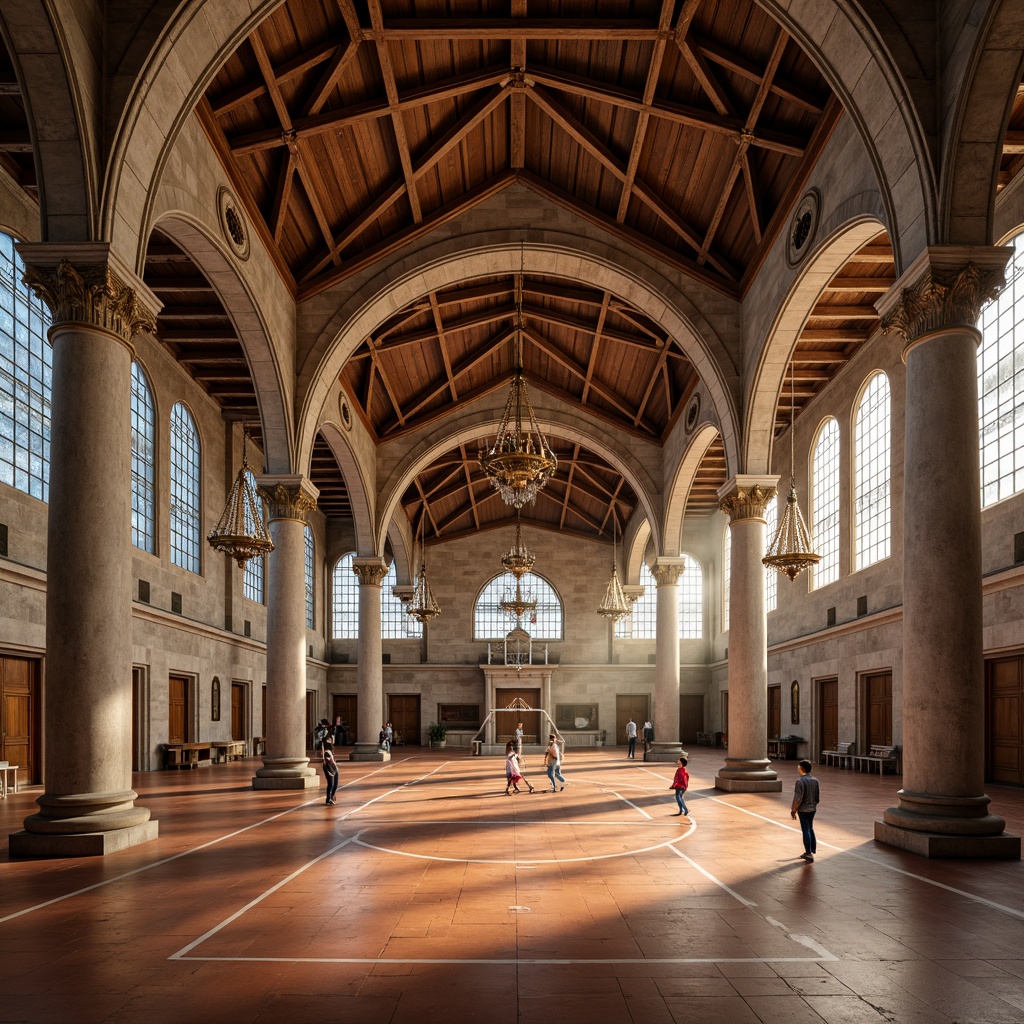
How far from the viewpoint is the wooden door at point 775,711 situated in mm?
31766

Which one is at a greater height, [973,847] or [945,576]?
[945,576]

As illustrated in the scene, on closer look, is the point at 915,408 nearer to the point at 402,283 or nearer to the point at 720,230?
the point at 720,230

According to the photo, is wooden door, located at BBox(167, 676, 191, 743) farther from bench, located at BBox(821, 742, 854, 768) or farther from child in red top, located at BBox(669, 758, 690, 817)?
bench, located at BBox(821, 742, 854, 768)

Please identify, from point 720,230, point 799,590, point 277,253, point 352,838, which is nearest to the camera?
point 352,838

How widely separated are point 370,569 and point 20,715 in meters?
12.4

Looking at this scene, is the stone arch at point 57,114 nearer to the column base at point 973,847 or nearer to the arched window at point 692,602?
the column base at point 973,847

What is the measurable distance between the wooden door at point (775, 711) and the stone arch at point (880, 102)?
2295cm

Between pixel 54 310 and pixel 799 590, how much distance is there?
24.0 metres

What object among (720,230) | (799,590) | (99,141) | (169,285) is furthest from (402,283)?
(799,590)

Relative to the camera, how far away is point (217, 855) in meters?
10.9

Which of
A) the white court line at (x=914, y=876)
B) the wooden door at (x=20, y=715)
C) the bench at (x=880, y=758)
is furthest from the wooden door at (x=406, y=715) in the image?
the white court line at (x=914, y=876)

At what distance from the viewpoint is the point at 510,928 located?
24.6ft

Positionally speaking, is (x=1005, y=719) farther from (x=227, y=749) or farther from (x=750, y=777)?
(x=227, y=749)

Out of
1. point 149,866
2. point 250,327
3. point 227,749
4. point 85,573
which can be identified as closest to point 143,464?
point 250,327
